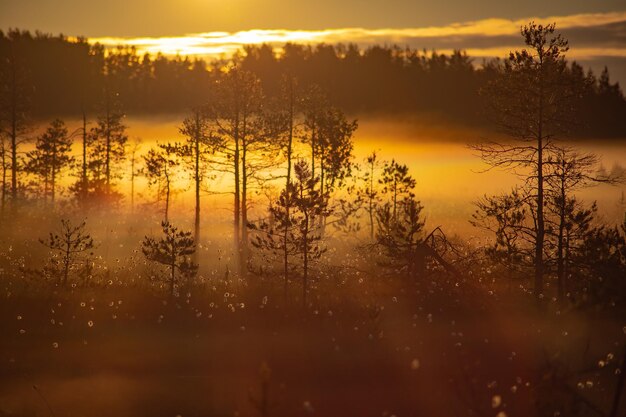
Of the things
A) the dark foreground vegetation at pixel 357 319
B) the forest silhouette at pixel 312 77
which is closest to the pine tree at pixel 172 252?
the dark foreground vegetation at pixel 357 319

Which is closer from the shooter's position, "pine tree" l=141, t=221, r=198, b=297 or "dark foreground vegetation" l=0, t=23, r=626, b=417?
"dark foreground vegetation" l=0, t=23, r=626, b=417

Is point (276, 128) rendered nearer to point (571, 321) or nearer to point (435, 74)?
point (571, 321)

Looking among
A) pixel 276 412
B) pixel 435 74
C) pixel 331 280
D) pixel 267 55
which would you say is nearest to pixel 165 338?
pixel 276 412

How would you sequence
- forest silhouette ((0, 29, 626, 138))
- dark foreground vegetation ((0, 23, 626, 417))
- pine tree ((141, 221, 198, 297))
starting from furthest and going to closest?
forest silhouette ((0, 29, 626, 138)) < pine tree ((141, 221, 198, 297)) < dark foreground vegetation ((0, 23, 626, 417))

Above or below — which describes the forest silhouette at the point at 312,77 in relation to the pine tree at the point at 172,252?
above

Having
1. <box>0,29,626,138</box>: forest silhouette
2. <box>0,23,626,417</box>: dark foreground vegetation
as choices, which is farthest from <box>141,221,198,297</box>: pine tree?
<box>0,29,626,138</box>: forest silhouette

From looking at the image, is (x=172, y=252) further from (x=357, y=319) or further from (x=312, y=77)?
(x=312, y=77)

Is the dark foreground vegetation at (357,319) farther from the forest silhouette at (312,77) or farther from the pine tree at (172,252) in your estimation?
the forest silhouette at (312,77)

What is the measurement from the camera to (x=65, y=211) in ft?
A: 180

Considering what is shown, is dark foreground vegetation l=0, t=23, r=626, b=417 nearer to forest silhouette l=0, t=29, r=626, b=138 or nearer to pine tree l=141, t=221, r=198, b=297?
pine tree l=141, t=221, r=198, b=297

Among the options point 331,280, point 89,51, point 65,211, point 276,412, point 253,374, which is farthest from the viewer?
point 89,51

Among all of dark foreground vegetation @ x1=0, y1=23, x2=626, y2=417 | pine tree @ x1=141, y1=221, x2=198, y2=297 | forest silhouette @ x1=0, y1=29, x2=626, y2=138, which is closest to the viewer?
dark foreground vegetation @ x1=0, y1=23, x2=626, y2=417

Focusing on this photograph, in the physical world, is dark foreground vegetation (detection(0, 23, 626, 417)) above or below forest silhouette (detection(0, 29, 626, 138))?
below

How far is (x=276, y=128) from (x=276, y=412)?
28398 millimetres
